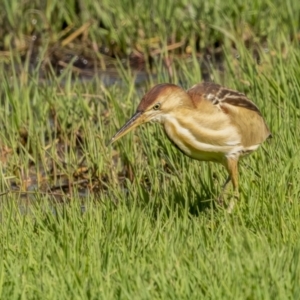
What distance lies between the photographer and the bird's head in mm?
5375

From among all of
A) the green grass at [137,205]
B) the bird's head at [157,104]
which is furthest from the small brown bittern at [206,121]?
the green grass at [137,205]

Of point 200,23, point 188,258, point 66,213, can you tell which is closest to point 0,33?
point 200,23

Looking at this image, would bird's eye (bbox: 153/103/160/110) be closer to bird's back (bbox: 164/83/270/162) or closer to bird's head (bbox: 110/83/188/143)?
bird's head (bbox: 110/83/188/143)

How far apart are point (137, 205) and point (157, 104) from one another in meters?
0.66

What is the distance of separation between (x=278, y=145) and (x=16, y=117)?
2.25 meters

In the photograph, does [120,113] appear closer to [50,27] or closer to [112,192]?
[112,192]

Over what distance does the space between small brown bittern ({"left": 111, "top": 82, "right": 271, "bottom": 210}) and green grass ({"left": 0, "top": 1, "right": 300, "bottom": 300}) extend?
0.21 m

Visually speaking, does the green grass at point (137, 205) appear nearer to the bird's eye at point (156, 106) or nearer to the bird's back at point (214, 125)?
the bird's back at point (214, 125)

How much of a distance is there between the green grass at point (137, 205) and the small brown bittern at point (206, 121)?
205 mm

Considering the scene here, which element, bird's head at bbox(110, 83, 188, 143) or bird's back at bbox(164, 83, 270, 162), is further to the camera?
bird's back at bbox(164, 83, 270, 162)

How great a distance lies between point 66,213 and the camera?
5559 mm

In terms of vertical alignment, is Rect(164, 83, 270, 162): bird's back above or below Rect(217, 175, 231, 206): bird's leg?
above

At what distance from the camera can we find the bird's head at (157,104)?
17.6 feet

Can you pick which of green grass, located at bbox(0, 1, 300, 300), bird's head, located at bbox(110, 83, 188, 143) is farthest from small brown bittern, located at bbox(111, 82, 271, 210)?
green grass, located at bbox(0, 1, 300, 300)
